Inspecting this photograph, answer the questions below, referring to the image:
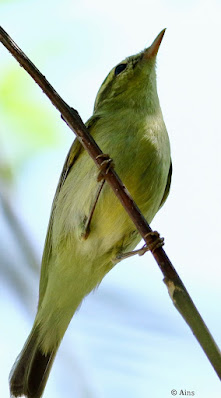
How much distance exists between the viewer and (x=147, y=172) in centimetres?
307

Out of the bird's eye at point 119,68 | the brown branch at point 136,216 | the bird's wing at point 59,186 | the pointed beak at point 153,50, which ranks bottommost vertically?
the brown branch at point 136,216

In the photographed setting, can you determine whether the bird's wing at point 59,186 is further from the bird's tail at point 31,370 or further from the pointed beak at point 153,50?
the pointed beak at point 153,50

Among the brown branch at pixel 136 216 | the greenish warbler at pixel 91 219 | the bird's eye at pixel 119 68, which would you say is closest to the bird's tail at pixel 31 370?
the greenish warbler at pixel 91 219

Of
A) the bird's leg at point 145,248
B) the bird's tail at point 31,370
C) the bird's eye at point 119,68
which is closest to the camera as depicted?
the bird's leg at point 145,248

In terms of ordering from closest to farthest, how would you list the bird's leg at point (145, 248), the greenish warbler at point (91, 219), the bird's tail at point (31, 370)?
the bird's leg at point (145, 248) → the greenish warbler at point (91, 219) → the bird's tail at point (31, 370)

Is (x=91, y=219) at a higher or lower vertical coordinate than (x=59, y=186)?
lower

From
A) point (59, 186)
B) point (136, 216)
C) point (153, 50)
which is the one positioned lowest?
point (136, 216)

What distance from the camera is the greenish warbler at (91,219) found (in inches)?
122

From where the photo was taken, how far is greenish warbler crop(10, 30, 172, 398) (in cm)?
309

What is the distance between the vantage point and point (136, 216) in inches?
79.6

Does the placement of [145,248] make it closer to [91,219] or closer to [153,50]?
[91,219]

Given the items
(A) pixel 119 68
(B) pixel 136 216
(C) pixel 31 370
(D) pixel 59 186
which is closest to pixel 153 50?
(A) pixel 119 68

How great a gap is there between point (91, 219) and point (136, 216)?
3.71 ft

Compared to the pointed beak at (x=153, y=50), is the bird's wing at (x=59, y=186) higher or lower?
lower
